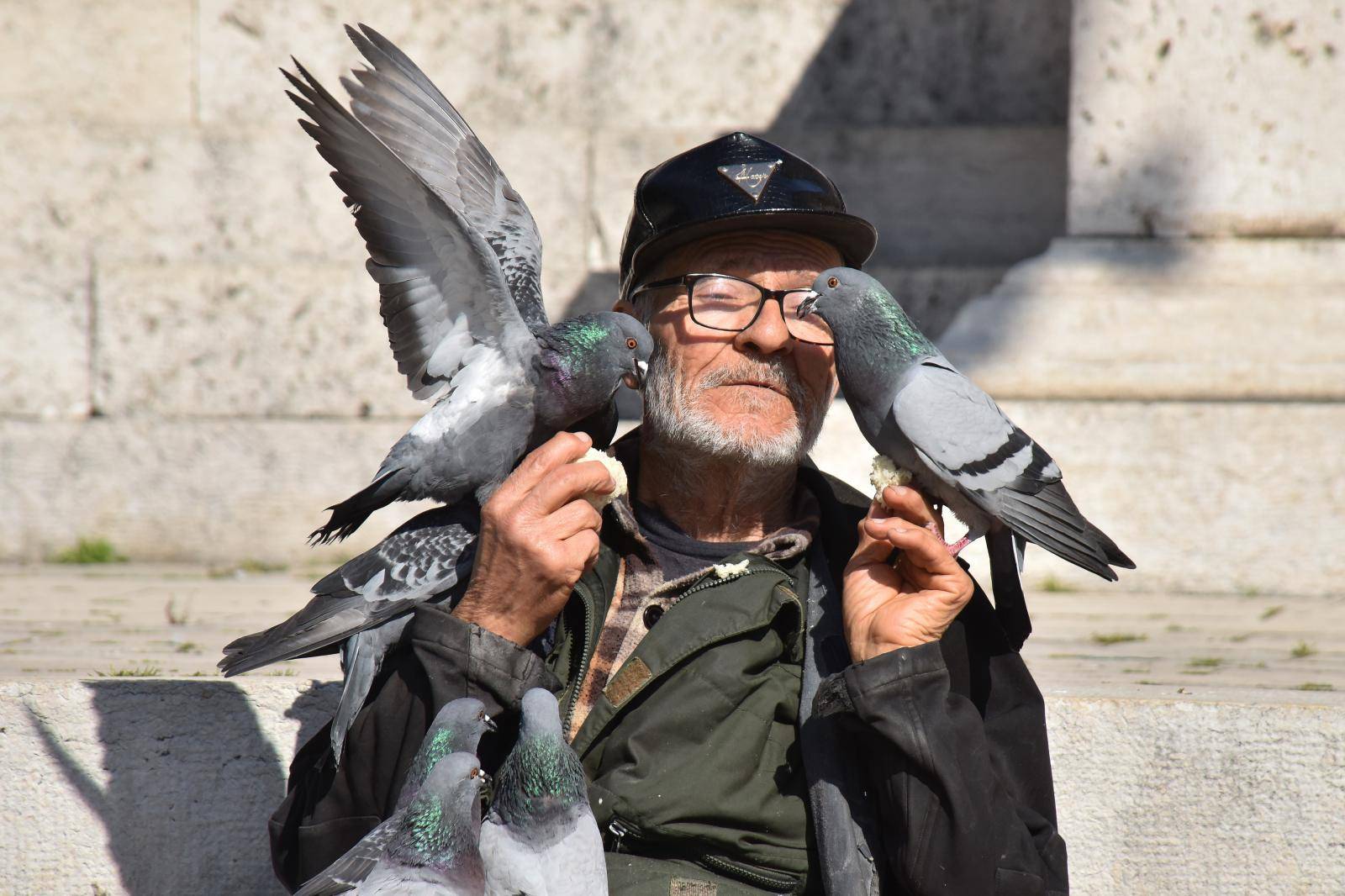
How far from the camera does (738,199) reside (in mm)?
2479

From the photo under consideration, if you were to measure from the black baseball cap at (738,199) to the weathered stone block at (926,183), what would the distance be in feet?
10.2

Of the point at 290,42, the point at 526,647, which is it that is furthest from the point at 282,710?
the point at 290,42

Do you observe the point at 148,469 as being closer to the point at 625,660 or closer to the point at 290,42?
the point at 290,42

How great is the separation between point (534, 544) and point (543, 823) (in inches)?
17.7

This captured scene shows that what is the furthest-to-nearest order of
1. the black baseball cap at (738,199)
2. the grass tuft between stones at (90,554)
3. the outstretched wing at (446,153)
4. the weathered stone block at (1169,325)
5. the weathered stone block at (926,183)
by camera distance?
the weathered stone block at (926,183) < the grass tuft between stones at (90,554) < the weathered stone block at (1169,325) < the outstretched wing at (446,153) < the black baseball cap at (738,199)

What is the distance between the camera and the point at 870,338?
2.31 meters

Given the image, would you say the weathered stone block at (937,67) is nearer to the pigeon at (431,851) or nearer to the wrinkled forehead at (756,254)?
the wrinkled forehead at (756,254)

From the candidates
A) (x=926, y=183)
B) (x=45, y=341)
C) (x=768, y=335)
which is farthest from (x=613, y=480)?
(x=45, y=341)

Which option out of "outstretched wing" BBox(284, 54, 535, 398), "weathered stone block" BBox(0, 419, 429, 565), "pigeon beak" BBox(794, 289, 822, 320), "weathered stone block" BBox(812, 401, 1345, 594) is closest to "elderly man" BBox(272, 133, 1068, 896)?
"pigeon beak" BBox(794, 289, 822, 320)

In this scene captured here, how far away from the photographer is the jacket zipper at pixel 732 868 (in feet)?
6.89

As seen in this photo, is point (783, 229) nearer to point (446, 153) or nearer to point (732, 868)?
point (446, 153)

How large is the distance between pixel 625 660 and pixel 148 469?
3737 mm

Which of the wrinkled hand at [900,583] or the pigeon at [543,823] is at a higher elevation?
the wrinkled hand at [900,583]

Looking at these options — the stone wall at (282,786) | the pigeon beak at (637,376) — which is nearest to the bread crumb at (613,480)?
the pigeon beak at (637,376)
